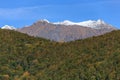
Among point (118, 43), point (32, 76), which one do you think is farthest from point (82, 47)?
point (32, 76)

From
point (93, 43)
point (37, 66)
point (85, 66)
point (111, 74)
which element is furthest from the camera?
point (93, 43)

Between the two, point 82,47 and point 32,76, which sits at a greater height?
point 82,47

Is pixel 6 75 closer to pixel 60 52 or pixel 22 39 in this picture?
pixel 60 52

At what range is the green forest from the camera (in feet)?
255

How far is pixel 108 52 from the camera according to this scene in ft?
277

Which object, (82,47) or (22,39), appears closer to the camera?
(82,47)

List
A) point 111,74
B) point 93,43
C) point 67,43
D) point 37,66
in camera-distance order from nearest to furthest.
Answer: point 111,74
point 37,66
point 93,43
point 67,43

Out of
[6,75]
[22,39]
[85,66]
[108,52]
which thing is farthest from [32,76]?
[22,39]

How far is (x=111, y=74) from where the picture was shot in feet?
243

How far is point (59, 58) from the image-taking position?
90.5 meters

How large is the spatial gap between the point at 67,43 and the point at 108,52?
60.2 feet

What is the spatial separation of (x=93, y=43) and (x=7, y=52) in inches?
797

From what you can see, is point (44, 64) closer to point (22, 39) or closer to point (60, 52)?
point (60, 52)

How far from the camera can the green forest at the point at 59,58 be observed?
77.8 meters
